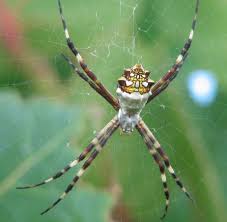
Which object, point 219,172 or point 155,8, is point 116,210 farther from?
point 155,8

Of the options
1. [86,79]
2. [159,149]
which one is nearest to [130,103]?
[86,79]

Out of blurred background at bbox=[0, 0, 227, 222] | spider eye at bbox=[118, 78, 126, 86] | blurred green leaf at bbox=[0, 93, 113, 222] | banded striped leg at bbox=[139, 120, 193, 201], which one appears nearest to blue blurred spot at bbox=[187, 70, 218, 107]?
blurred background at bbox=[0, 0, 227, 222]

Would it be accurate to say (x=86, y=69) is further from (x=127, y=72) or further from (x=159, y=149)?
(x=159, y=149)

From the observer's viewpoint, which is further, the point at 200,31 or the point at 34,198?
the point at 200,31

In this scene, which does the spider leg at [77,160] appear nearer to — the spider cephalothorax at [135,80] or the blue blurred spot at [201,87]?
the spider cephalothorax at [135,80]

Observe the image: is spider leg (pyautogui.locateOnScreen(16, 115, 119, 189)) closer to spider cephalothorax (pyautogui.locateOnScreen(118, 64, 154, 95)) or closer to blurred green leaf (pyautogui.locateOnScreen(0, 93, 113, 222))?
blurred green leaf (pyautogui.locateOnScreen(0, 93, 113, 222))

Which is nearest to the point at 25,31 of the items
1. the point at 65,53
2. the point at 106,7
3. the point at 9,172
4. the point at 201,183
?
the point at 65,53

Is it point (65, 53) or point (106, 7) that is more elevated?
point (106, 7)
